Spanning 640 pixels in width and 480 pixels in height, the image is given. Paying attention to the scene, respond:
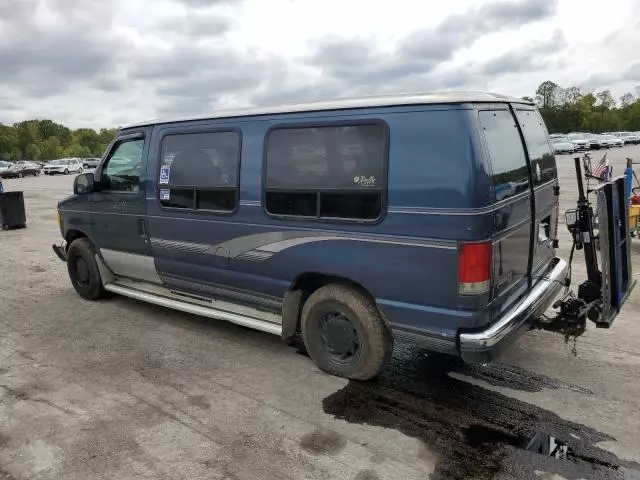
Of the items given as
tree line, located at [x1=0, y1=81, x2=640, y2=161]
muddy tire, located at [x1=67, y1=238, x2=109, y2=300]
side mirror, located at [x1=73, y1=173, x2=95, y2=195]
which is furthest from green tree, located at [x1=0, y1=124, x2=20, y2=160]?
side mirror, located at [x1=73, y1=173, x2=95, y2=195]

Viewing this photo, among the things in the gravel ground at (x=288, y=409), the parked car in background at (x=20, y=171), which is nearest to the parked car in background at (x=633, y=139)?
the parked car in background at (x=20, y=171)

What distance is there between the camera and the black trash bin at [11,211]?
13375 millimetres

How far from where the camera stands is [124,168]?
226 inches

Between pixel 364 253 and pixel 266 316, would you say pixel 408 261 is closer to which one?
pixel 364 253

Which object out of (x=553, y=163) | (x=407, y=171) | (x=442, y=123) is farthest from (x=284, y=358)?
(x=553, y=163)

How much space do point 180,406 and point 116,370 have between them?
3.30ft

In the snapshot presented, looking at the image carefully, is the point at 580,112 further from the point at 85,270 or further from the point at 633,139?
the point at 85,270

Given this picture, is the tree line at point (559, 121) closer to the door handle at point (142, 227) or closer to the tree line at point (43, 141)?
the tree line at point (43, 141)

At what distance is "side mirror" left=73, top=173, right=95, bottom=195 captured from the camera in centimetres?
607

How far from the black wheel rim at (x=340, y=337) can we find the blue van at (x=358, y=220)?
0.04 ft

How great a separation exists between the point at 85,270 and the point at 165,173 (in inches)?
85.7

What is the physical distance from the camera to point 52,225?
14016 millimetres

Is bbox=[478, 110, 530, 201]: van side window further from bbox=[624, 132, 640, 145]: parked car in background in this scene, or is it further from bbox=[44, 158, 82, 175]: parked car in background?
bbox=[624, 132, 640, 145]: parked car in background

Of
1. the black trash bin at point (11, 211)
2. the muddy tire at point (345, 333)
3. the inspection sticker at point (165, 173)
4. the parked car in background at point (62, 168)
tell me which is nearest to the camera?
the muddy tire at point (345, 333)
